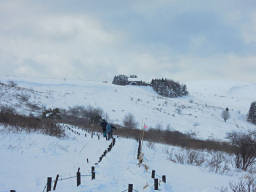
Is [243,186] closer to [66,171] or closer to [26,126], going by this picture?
[66,171]

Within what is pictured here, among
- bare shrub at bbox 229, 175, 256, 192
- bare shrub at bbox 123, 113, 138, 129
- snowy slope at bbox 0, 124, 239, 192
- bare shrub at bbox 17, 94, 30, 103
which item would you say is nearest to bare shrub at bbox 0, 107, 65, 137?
snowy slope at bbox 0, 124, 239, 192

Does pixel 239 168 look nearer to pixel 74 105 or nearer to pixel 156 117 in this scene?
pixel 156 117

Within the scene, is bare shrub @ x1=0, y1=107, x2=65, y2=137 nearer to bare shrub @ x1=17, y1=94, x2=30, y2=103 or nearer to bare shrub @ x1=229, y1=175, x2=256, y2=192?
bare shrub @ x1=229, y1=175, x2=256, y2=192

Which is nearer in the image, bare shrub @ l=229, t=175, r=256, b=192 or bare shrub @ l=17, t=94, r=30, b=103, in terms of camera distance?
bare shrub @ l=229, t=175, r=256, b=192

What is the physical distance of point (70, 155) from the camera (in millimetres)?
12094

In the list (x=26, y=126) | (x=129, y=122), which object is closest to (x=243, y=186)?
(x=26, y=126)

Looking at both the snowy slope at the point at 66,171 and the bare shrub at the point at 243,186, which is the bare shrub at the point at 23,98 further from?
the bare shrub at the point at 243,186

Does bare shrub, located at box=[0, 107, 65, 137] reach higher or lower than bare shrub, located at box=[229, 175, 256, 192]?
higher

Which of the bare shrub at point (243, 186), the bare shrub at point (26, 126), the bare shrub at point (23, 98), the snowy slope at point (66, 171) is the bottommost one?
the snowy slope at point (66, 171)

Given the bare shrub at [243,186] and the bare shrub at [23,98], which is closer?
the bare shrub at [243,186]

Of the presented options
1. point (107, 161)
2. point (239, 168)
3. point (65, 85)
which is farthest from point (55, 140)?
point (65, 85)

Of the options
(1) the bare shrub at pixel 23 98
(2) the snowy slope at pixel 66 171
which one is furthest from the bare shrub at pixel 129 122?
(2) the snowy slope at pixel 66 171

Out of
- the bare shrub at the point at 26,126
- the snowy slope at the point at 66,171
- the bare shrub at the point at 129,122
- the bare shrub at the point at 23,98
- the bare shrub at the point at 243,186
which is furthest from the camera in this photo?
the bare shrub at the point at 129,122

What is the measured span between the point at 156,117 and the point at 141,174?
38.9 m
